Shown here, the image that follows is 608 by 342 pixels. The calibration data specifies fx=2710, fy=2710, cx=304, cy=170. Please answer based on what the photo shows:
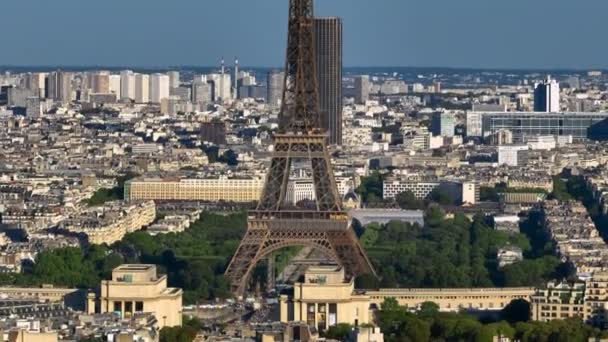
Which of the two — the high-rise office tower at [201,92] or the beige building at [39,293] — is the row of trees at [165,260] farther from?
the high-rise office tower at [201,92]

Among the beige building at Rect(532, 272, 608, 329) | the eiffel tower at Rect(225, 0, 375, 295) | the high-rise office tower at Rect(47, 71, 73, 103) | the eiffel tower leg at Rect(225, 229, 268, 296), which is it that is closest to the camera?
the beige building at Rect(532, 272, 608, 329)

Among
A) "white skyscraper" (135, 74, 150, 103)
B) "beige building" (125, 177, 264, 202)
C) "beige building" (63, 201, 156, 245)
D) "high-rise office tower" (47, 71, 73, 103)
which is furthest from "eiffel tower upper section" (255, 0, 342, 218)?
"white skyscraper" (135, 74, 150, 103)

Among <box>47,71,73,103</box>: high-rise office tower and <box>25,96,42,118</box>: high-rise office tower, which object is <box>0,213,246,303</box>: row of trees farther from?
<box>47,71,73,103</box>: high-rise office tower

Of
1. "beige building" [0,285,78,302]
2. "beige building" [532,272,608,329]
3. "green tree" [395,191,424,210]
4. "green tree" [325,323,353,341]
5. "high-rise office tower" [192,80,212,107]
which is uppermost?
"high-rise office tower" [192,80,212,107]

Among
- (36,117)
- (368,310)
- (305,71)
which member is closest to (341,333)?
(368,310)

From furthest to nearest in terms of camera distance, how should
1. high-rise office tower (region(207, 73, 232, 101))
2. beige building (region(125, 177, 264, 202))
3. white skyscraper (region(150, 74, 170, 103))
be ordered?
high-rise office tower (region(207, 73, 232, 101)), white skyscraper (region(150, 74, 170, 103)), beige building (region(125, 177, 264, 202))

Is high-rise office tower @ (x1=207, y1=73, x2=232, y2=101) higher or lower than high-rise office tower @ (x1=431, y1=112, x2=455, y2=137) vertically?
higher
